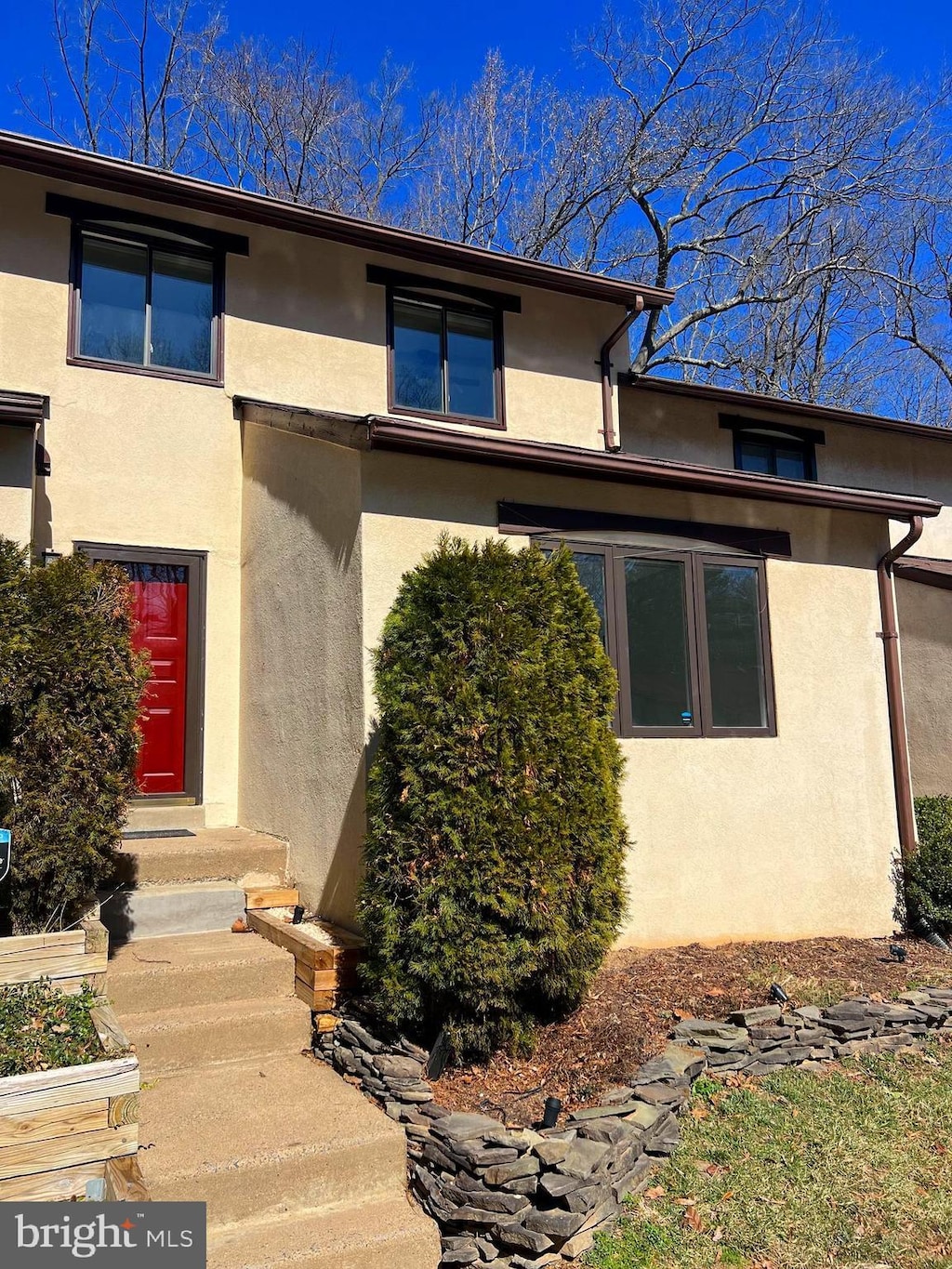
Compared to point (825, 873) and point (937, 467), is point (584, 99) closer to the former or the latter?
point (937, 467)

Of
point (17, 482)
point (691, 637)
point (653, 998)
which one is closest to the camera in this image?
point (653, 998)

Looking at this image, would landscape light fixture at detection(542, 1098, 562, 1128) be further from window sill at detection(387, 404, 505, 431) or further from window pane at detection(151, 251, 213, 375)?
window pane at detection(151, 251, 213, 375)

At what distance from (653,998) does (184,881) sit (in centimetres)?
310

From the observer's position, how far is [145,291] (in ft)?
26.9

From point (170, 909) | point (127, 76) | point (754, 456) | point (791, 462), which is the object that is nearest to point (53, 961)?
point (170, 909)

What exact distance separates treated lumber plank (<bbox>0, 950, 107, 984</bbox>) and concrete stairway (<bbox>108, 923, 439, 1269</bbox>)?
692 mm

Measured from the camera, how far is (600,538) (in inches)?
274

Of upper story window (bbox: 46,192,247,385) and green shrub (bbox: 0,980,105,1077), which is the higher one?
upper story window (bbox: 46,192,247,385)

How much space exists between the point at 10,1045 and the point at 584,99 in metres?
20.8

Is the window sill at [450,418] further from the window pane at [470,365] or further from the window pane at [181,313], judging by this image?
the window pane at [181,313]

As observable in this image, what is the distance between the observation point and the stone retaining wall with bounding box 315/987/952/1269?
12.3 ft

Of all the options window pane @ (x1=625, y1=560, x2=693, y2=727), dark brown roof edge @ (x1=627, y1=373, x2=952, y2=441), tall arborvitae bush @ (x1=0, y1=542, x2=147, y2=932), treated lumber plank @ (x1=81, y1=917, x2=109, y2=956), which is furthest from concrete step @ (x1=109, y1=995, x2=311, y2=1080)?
dark brown roof edge @ (x1=627, y1=373, x2=952, y2=441)

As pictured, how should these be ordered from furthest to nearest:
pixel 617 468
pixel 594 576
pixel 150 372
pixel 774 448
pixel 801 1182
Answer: pixel 774 448
pixel 150 372
pixel 594 576
pixel 617 468
pixel 801 1182

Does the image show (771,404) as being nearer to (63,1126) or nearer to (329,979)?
(329,979)
